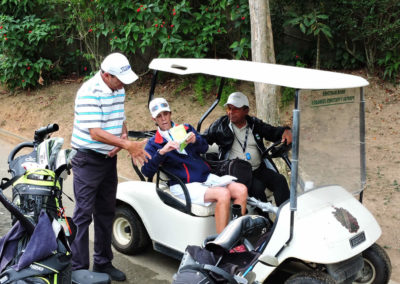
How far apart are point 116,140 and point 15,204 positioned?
0.91 m

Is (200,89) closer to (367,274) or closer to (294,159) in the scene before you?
(367,274)

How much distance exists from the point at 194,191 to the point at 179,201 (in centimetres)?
14

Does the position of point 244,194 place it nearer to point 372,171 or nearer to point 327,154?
point 327,154

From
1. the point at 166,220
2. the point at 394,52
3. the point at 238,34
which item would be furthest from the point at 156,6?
the point at 166,220

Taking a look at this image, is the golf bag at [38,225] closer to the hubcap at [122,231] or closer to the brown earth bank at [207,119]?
the hubcap at [122,231]

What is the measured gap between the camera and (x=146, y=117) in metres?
7.87

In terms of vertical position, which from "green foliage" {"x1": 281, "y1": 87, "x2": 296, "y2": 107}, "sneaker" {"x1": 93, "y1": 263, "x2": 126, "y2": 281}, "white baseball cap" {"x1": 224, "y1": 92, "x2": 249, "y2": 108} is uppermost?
"white baseball cap" {"x1": 224, "y1": 92, "x2": 249, "y2": 108}

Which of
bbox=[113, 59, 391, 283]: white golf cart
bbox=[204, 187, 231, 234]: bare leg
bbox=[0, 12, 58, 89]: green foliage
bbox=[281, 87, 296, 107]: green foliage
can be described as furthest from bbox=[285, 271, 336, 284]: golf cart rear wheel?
bbox=[0, 12, 58, 89]: green foliage

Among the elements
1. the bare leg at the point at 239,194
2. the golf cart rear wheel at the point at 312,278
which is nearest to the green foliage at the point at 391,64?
the bare leg at the point at 239,194

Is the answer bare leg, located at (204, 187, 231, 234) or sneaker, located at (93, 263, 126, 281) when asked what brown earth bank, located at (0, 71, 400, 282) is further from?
sneaker, located at (93, 263, 126, 281)

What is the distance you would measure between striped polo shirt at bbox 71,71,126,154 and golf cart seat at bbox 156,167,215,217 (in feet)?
1.83

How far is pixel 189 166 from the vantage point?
394cm

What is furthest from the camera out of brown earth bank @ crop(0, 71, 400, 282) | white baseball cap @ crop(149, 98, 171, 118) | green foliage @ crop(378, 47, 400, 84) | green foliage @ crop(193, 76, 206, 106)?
green foliage @ crop(193, 76, 206, 106)

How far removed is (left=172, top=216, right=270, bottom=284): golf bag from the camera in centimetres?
251
